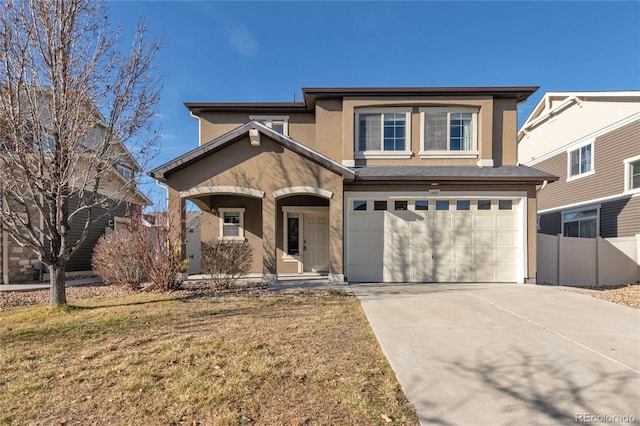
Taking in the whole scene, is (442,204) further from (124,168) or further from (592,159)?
(124,168)

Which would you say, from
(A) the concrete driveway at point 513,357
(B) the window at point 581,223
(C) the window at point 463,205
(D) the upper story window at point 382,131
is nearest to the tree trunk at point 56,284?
(A) the concrete driveway at point 513,357

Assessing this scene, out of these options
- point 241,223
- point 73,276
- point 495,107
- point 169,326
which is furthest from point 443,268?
point 73,276

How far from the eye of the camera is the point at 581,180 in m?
16.3

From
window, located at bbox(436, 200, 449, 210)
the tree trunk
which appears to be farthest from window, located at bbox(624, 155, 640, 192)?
the tree trunk

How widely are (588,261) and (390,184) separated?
875 centimetres

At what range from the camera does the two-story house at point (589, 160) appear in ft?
45.4

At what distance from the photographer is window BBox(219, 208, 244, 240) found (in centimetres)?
1285

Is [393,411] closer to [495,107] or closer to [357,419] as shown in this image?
[357,419]

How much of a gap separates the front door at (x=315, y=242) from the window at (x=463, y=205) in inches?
194

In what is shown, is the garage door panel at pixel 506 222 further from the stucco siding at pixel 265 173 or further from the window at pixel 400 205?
the stucco siding at pixel 265 173

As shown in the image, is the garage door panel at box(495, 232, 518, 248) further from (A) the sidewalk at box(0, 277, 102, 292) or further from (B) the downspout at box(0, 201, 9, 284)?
(B) the downspout at box(0, 201, 9, 284)

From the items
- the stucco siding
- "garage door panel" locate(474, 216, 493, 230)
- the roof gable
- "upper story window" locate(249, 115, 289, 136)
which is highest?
the roof gable

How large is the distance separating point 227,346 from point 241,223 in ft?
27.4

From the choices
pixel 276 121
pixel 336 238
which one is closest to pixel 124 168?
pixel 276 121
